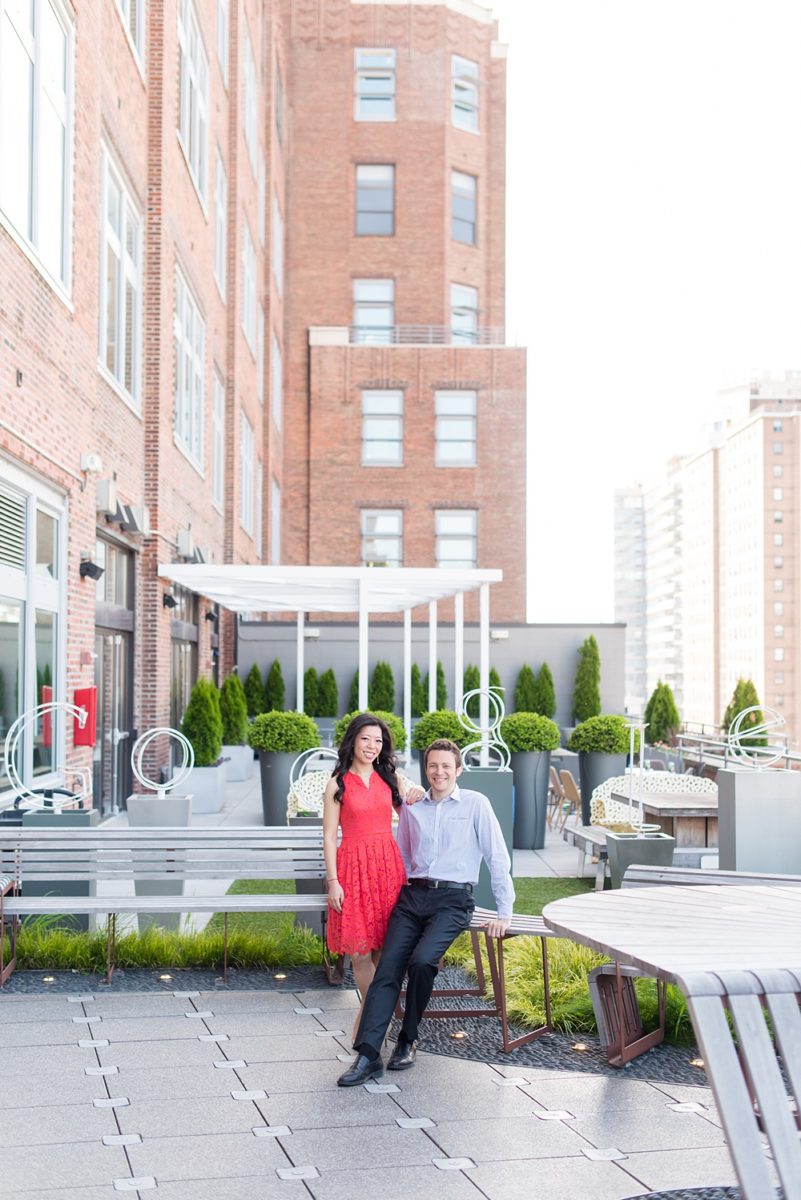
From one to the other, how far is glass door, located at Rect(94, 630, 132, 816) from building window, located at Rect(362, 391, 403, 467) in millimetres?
20801

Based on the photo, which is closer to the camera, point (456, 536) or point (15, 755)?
point (15, 755)

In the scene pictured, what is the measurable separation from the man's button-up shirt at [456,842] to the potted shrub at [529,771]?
26.1ft

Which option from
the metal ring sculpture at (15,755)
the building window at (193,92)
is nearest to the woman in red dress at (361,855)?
the metal ring sculpture at (15,755)

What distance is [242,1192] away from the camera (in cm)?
443

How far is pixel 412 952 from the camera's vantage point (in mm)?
6031

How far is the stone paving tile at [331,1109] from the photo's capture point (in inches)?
204

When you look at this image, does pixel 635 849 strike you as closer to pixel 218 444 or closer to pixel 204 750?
pixel 204 750

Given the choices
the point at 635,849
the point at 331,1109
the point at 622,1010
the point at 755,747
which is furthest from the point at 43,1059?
the point at 755,747

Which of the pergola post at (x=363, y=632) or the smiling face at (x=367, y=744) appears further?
the pergola post at (x=363, y=632)

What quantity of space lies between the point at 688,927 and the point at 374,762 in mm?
2140

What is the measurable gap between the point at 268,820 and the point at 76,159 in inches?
297

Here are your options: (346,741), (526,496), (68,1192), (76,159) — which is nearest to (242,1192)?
(68,1192)

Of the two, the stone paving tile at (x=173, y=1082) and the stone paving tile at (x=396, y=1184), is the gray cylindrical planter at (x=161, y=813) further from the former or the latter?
the stone paving tile at (x=396, y=1184)

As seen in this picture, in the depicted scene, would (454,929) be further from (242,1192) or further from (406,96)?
(406,96)
